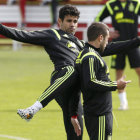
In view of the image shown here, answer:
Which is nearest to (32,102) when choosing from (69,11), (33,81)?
(33,81)

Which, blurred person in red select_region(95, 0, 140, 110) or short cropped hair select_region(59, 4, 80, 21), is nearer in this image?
short cropped hair select_region(59, 4, 80, 21)

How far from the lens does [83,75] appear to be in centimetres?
660

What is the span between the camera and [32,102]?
43.2ft

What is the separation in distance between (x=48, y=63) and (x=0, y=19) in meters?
8.52

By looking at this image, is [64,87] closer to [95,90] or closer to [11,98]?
[95,90]

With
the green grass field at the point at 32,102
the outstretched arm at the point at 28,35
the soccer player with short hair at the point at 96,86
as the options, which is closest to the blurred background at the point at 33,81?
the green grass field at the point at 32,102

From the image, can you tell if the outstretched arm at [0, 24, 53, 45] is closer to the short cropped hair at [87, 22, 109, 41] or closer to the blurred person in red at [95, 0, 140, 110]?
the short cropped hair at [87, 22, 109, 41]

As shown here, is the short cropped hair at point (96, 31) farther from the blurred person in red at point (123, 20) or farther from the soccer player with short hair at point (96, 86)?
the blurred person in red at point (123, 20)

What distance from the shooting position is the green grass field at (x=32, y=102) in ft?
32.7

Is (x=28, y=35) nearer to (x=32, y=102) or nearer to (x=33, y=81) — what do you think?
(x=32, y=102)

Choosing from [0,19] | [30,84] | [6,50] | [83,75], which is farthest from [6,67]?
[83,75]

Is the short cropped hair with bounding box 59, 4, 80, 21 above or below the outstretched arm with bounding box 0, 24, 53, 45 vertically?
above

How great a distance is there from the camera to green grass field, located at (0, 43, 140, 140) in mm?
9969

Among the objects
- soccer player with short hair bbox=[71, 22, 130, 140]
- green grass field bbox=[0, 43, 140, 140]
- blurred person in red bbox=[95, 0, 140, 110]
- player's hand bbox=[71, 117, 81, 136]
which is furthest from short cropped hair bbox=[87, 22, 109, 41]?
blurred person in red bbox=[95, 0, 140, 110]
